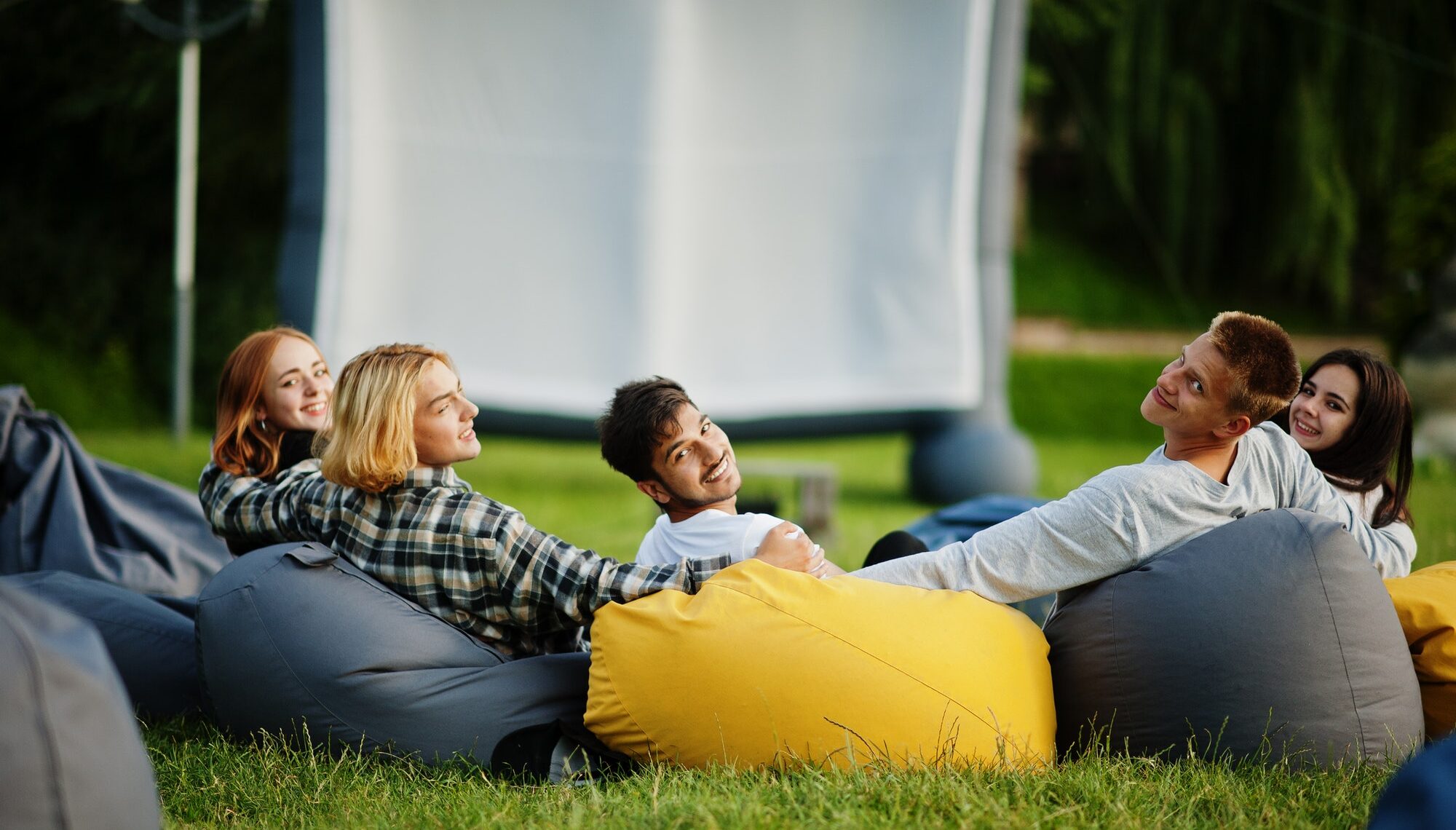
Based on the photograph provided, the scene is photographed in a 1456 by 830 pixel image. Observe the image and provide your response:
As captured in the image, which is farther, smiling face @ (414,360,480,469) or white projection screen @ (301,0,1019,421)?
white projection screen @ (301,0,1019,421)

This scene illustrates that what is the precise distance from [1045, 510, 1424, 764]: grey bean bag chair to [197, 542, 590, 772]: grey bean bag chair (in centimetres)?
121

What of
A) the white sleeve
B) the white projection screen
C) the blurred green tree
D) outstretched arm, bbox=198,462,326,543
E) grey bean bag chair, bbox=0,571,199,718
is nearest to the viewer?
the white sleeve

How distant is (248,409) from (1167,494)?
233 cm

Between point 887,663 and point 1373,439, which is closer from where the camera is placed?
point 887,663

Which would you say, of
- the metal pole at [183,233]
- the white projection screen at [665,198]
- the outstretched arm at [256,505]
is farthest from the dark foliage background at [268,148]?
the outstretched arm at [256,505]

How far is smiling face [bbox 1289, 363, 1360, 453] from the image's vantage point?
3227mm

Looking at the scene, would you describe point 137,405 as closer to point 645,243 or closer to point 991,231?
point 645,243

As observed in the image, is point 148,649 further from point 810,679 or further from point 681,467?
point 810,679

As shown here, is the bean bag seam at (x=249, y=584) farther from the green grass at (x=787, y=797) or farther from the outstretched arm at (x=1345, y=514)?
the outstretched arm at (x=1345, y=514)

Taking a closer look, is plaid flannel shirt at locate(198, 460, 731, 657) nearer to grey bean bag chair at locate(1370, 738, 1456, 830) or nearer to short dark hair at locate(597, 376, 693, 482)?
short dark hair at locate(597, 376, 693, 482)

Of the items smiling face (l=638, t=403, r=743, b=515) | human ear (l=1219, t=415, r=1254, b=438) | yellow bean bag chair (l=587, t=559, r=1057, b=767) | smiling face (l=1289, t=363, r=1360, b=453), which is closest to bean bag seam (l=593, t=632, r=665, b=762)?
yellow bean bag chair (l=587, t=559, r=1057, b=767)

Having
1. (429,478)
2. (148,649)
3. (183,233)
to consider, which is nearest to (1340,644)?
(429,478)

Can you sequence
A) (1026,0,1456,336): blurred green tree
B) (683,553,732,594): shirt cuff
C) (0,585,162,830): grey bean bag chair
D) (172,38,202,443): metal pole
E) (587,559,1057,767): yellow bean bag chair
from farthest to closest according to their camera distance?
(1026,0,1456,336): blurred green tree, (172,38,202,443): metal pole, (683,553,732,594): shirt cuff, (587,559,1057,767): yellow bean bag chair, (0,585,162,830): grey bean bag chair

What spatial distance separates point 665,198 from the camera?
308 inches
